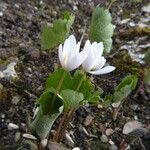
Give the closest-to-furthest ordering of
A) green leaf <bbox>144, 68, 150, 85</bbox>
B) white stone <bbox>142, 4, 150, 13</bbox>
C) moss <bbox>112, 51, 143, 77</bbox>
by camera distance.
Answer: green leaf <bbox>144, 68, 150, 85</bbox> → moss <bbox>112, 51, 143, 77</bbox> → white stone <bbox>142, 4, 150, 13</bbox>

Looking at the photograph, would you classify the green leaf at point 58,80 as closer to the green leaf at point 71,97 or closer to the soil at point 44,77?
the green leaf at point 71,97

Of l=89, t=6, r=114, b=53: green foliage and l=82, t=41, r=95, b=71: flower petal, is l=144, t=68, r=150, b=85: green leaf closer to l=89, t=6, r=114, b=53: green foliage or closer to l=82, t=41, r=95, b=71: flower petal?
l=89, t=6, r=114, b=53: green foliage

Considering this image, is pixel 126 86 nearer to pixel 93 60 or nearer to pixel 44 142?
pixel 93 60

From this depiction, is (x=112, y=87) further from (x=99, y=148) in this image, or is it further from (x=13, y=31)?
(x=13, y=31)

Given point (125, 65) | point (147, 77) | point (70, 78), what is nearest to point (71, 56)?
point (70, 78)

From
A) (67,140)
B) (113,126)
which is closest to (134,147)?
(113,126)

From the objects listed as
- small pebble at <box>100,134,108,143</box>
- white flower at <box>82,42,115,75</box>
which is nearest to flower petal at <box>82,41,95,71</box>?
white flower at <box>82,42,115,75</box>

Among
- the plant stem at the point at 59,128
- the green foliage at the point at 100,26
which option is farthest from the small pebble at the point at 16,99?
the green foliage at the point at 100,26
